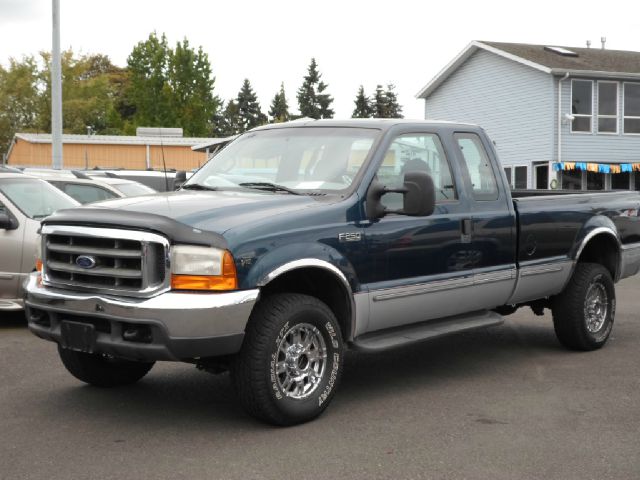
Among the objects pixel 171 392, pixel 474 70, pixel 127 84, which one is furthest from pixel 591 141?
pixel 127 84

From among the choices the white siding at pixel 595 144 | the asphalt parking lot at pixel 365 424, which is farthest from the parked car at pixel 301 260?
the white siding at pixel 595 144

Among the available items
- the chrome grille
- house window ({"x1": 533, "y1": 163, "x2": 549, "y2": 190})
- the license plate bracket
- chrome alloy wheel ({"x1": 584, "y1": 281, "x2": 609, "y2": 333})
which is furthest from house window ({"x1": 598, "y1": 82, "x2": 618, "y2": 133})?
the license plate bracket

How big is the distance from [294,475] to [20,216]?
5937 mm

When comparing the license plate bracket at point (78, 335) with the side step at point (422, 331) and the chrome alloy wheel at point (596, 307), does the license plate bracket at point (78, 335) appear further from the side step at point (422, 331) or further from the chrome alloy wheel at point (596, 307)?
the chrome alloy wheel at point (596, 307)

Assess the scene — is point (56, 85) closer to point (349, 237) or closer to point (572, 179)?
point (349, 237)

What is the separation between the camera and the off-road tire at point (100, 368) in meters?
6.58

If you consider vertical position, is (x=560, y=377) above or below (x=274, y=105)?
below

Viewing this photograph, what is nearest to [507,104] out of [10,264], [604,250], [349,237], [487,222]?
[604,250]

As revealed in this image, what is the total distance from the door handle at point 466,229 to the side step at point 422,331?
63 centimetres

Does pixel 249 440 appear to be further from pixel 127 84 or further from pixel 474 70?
pixel 127 84

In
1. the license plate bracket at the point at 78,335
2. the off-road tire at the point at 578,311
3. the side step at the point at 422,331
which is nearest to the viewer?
the license plate bracket at the point at 78,335

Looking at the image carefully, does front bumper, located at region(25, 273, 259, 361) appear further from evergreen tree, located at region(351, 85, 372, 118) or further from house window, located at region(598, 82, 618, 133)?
evergreen tree, located at region(351, 85, 372, 118)

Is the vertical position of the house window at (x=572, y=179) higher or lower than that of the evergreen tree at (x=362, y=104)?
lower

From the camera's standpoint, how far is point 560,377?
7.30m
